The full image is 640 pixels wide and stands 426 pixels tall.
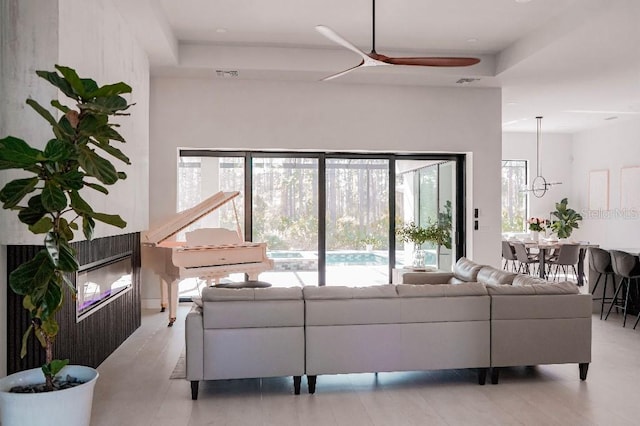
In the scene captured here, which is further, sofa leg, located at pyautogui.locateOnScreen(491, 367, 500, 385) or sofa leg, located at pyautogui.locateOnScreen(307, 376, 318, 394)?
sofa leg, located at pyautogui.locateOnScreen(491, 367, 500, 385)

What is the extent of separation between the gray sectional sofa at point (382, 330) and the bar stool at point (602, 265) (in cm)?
289

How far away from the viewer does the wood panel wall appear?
3570 mm

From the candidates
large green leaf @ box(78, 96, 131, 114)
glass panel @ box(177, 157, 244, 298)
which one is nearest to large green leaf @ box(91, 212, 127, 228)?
large green leaf @ box(78, 96, 131, 114)

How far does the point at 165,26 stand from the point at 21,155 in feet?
11.8

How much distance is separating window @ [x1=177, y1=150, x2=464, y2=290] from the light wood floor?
3.31 meters

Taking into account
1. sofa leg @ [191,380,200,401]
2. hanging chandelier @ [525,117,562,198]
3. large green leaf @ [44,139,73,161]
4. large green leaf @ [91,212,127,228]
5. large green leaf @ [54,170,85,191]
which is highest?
hanging chandelier @ [525,117,562,198]

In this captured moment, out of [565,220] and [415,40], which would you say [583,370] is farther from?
[565,220]

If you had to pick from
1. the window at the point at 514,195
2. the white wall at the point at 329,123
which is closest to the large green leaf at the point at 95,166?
the white wall at the point at 329,123

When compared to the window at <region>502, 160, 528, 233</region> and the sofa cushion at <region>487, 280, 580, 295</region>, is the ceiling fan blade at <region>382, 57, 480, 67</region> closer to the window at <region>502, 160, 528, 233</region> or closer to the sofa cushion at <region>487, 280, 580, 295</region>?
the sofa cushion at <region>487, 280, 580, 295</region>

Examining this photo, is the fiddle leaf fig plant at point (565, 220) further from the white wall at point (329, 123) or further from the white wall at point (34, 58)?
the white wall at point (34, 58)

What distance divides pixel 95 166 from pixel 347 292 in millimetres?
1930

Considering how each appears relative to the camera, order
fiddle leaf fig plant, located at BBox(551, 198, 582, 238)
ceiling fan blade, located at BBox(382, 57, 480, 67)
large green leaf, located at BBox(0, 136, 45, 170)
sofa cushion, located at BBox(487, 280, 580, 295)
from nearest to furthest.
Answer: large green leaf, located at BBox(0, 136, 45, 170) < sofa cushion, located at BBox(487, 280, 580, 295) < ceiling fan blade, located at BBox(382, 57, 480, 67) < fiddle leaf fig plant, located at BBox(551, 198, 582, 238)

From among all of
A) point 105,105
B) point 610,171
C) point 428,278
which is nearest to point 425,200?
point 428,278

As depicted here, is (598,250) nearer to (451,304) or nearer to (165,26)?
(451,304)
